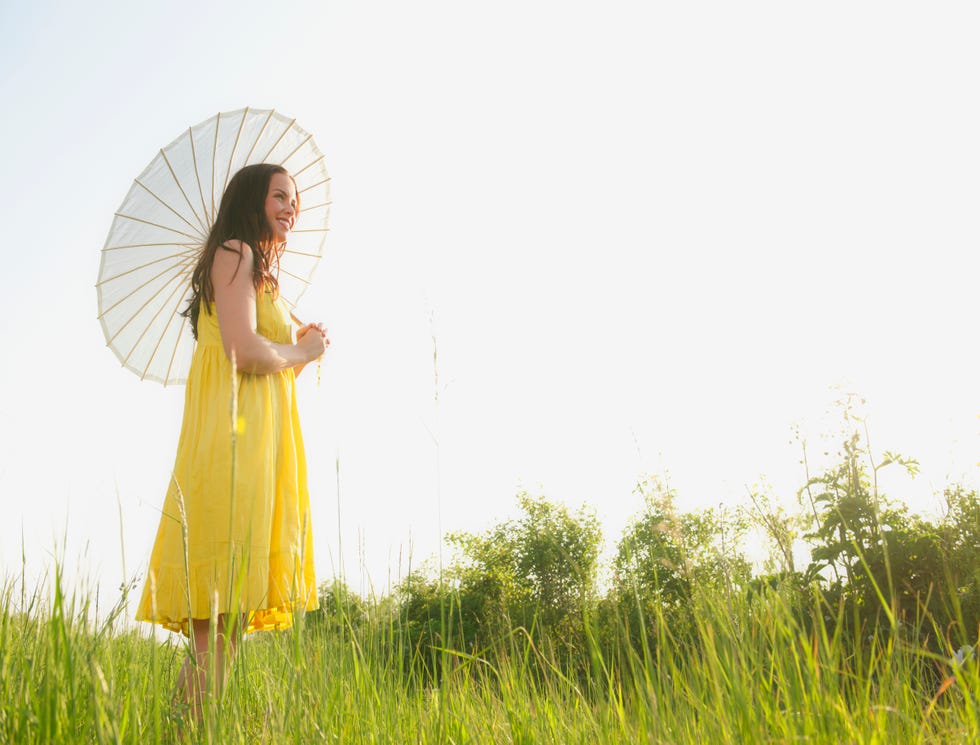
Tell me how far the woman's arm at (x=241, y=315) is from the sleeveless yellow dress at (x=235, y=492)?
4.4 inches

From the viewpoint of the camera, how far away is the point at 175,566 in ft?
8.08

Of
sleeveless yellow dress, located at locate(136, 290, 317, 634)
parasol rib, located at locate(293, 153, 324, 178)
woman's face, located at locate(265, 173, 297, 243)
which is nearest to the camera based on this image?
sleeveless yellow dress, located at locate(136, 290, 317, 634)

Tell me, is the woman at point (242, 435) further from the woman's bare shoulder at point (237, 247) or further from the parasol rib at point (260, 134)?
the parasol rib at point (260, 134)

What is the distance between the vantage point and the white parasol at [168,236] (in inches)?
138

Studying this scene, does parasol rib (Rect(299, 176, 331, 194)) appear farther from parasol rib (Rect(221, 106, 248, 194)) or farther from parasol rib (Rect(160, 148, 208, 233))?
parasol rib (Rect(160, 148, 208, 233))

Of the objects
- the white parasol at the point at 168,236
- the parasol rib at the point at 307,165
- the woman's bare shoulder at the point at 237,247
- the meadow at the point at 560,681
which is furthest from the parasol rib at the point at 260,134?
the meadow at the point at 560,681

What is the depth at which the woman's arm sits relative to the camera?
259cm

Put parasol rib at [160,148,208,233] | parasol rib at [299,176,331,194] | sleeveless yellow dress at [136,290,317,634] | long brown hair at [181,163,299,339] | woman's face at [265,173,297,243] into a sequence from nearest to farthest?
sleeveless yellow dress at [136,290,317,634] < long brown hair at [181,163,299,339] < woman's face at [265,173,297,243] < parasol rib at [160,148,208,233] < parasol rib at [299,176,331,194]

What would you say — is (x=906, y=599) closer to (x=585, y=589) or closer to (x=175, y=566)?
(x=585, y=589)

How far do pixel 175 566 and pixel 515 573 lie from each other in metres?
8.54

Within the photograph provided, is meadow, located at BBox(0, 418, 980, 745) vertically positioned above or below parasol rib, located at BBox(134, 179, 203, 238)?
below

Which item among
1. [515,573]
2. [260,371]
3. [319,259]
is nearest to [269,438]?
[260,371]

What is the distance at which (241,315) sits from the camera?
2.59 meters

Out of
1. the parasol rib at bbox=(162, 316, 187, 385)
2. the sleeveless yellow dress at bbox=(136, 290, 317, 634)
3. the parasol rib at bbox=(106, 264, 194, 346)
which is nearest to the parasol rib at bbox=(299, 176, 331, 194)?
the parasol rib at bbox=(106, 264, 194, 346)
